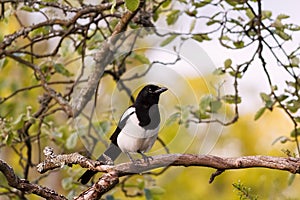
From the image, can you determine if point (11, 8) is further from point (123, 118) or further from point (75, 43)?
point (123, 118)

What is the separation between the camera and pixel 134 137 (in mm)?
1754

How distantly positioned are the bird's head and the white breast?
4 centimetres

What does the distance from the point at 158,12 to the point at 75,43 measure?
27 cm

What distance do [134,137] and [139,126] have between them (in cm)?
3

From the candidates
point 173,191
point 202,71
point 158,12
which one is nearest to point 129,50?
point 158,12

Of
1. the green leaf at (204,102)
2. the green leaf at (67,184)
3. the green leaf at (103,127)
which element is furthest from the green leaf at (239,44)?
the green leaf at (67,184)

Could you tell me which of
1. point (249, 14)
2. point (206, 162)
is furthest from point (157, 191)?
point (206, 162)

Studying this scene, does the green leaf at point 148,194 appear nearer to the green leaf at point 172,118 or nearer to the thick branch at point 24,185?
the green leaf at point 172,118

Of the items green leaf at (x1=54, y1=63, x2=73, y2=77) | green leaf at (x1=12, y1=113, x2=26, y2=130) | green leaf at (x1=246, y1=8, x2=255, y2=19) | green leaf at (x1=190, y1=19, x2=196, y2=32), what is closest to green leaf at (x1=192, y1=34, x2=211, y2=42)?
green leaf at (x1=190, y1=19, x2=196, y2=32)

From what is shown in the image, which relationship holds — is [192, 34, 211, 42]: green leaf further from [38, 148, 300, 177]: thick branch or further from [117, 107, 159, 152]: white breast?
[38, 148, 300, 177]: thick branch

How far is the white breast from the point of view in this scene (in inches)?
67.7

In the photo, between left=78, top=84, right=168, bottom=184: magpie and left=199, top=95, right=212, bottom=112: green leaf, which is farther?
left=199, top=95, right=212, bottom=112: green leaf

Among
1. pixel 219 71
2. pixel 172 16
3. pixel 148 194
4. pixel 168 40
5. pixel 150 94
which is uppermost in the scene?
pixel 172 16

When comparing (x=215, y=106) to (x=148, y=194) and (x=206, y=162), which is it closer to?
(x=148, y=194)
